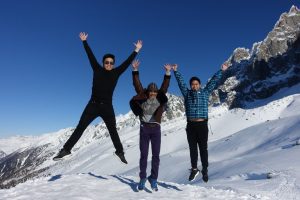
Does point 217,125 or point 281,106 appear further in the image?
point 281,106

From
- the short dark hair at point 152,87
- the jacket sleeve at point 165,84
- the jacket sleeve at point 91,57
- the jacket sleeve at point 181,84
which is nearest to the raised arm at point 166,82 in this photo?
the jacket sleeve at point 165,84

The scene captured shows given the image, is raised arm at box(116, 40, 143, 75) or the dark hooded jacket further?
raised arm at box(116, 40, 143, 75)

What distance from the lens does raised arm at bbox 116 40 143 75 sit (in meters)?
12.2

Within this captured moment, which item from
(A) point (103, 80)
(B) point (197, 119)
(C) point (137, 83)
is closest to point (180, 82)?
(B) point (197, 119)

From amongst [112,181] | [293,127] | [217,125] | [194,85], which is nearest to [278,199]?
[194,85]

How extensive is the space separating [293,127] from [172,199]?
36.0 m

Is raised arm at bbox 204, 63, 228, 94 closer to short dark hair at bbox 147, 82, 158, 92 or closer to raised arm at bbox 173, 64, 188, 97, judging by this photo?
raised arm at bbox 173, 64, 188, 97

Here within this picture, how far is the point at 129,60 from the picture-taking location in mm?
12406

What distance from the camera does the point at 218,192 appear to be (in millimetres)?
11844

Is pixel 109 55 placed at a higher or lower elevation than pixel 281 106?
lower

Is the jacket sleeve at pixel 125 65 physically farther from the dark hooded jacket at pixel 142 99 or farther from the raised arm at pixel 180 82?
the raised arm at pixel 180 82

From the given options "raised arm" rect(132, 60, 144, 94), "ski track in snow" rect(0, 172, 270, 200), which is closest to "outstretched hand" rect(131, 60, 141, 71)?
"raised arm" rect(132, 60, 144, 94)

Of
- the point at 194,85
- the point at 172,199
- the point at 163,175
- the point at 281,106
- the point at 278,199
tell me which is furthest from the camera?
the point at 281,106

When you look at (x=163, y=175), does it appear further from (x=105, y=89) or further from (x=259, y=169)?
(x=105, y=89)
